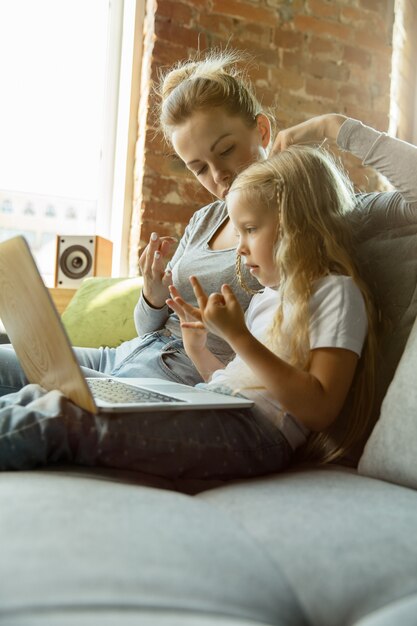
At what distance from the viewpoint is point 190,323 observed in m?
1.26

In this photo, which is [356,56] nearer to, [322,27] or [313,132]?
[322,27]

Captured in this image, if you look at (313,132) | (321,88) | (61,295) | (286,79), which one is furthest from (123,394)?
(321,88)

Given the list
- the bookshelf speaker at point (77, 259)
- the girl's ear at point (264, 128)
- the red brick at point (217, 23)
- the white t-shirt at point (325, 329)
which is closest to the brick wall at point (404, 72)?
the red brick at point (217, 23)

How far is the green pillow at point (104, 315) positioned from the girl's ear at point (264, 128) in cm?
101

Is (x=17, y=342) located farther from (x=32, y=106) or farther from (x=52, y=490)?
(x=32, y=106)

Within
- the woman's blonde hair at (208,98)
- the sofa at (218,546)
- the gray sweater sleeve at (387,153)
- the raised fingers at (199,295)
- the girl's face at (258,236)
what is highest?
the woman's blonde hair at (208,98)

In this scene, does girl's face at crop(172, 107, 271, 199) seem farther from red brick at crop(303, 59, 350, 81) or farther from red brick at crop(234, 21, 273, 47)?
red brick at crop(303, 59, 350, 81)

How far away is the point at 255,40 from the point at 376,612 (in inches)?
134

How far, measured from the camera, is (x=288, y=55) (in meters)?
3.53

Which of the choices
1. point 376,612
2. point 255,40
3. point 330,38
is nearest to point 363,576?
point 376,612

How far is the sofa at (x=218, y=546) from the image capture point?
0.49 metres

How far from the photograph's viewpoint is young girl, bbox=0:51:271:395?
1521 millimetres

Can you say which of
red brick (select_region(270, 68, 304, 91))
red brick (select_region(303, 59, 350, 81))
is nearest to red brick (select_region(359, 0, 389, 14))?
red brick (select_region(303, 59, 350, 81))

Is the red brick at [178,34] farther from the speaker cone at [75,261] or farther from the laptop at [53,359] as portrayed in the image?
the laptop at [53,359]
